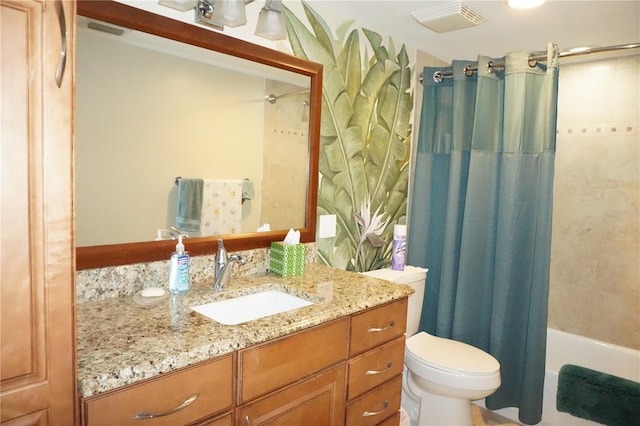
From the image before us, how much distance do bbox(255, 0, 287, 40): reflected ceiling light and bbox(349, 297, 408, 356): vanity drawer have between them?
116cm

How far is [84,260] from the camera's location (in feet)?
4.33

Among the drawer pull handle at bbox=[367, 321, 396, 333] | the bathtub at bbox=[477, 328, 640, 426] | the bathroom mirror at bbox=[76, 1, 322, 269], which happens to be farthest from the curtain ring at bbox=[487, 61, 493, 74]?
the bathtub at bbox=[477, 328, 640, 426]

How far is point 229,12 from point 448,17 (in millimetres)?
1073

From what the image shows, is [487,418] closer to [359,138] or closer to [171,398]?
[359,138]

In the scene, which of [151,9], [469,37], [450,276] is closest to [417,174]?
[450,276]

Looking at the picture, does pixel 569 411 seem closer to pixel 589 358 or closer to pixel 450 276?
pixel 589 358

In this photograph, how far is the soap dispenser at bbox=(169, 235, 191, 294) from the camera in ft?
4.75

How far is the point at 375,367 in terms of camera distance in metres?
1.57

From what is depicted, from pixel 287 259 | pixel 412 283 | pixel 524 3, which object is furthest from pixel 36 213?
pixel 524 3

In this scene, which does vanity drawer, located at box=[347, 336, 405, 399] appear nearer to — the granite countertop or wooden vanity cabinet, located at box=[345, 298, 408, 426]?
wooden vanity cabinet, located at box=[345, 298, 408, 426]

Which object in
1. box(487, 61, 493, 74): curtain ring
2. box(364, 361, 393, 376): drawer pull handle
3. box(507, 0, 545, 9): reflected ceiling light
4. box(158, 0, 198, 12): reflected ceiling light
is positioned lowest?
box(364, 361, 393, 376): drawer pull handle

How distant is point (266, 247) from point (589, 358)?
2.33m

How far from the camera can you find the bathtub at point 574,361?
2451 mm

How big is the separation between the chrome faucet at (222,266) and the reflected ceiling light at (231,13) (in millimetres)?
835
